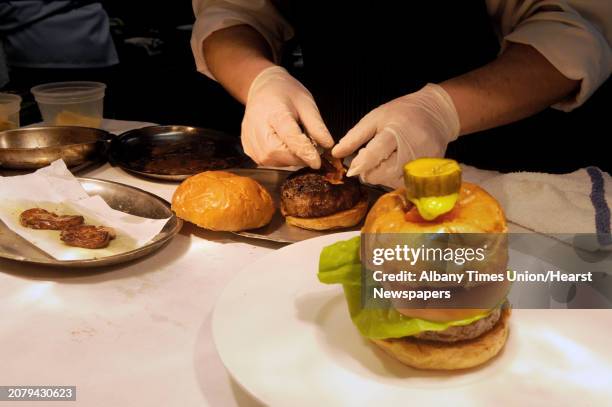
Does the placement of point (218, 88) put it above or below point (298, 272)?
below

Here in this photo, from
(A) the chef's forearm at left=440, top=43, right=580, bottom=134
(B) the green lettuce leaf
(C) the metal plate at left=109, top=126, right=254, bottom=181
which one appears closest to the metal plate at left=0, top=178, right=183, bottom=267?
(C) the metal plate at left=109, top=126, right=254, bottom=181

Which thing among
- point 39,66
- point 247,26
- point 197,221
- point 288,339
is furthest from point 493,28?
point 39,66

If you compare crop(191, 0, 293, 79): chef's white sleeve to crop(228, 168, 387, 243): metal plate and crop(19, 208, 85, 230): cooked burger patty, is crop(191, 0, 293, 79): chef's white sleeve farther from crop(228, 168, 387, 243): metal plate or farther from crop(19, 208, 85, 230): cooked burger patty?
crop(19, 208, 85, 230): cooked burger patty

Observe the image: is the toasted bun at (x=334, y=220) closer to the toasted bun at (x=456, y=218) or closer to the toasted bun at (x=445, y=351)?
the toasted bun at (x=456, y=218)

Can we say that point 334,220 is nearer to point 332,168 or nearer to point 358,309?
point 332,168

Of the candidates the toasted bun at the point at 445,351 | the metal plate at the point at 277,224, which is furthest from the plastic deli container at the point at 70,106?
the toasted bun at the point at 445,351

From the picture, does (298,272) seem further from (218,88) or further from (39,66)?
(218,88)

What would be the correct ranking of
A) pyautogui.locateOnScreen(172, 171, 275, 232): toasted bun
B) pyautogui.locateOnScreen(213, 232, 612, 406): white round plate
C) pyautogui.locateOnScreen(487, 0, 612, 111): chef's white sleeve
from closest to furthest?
pyautogui.locateOnScreen(213, 232, 612, 406): white round plate, pyautogui.locateOnScreen(172, 171, 275, 232): toasted bun, pyautogui.locateOnScreen(487, 0, 612, 111): chef's white sleeve
